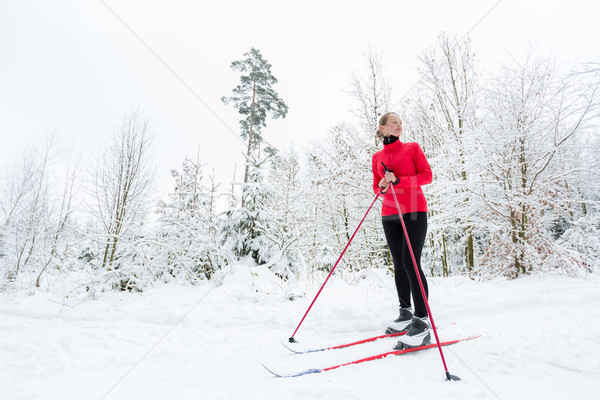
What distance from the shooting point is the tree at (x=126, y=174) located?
26.6 ft

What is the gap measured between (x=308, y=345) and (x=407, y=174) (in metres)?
1.80

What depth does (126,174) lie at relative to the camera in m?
8.40

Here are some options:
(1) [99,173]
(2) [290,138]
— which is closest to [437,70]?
(1) [99,173]

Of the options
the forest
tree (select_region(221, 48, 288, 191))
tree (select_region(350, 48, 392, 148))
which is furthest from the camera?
tree (select_region(221, 48, 288, 191))

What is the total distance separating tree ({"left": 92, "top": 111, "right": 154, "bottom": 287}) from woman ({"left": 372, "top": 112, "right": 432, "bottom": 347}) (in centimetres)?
793

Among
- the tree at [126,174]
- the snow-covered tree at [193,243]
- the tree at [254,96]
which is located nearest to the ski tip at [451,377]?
the snow-covered tree at [193,243]

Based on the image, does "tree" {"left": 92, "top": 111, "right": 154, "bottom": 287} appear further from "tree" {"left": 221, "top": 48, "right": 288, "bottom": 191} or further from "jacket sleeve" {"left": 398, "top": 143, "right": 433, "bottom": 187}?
"jacket sleeve" {"left": 398, "top": 143, "right": 433, "bottom": 187}

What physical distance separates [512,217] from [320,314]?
4.28m

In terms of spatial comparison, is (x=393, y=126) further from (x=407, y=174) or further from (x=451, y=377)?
(x=451, y=377)

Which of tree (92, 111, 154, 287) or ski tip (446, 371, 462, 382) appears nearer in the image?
ski tip (446, 371, 462, 382)

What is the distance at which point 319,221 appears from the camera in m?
11.7

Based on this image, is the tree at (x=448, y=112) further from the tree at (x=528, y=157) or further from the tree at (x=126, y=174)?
the tree at (x=126, y=174)

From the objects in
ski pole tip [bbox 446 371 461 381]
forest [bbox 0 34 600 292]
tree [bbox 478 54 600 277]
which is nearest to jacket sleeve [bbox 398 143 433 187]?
ski pole tip [bbox 446 371 461 381]

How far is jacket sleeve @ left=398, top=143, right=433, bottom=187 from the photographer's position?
2.23 metres
